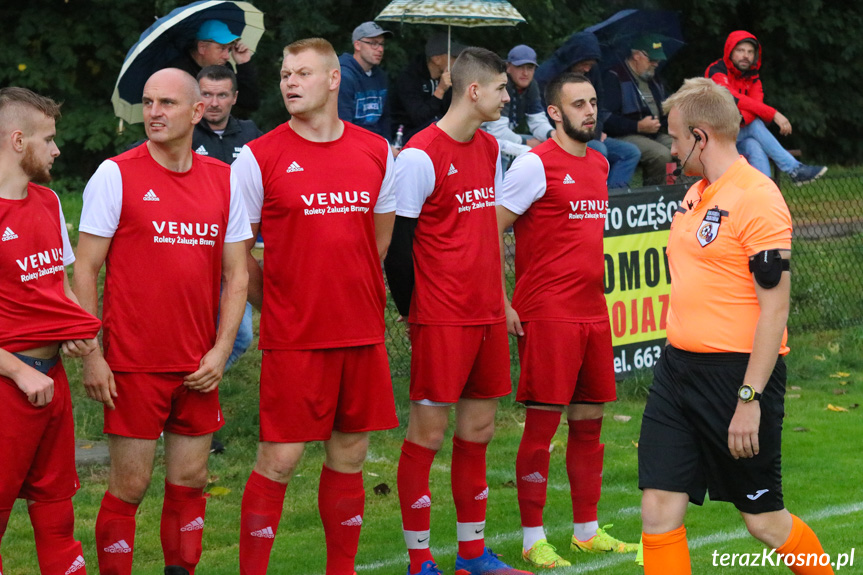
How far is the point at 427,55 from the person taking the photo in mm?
9789

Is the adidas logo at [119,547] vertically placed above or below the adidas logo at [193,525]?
below

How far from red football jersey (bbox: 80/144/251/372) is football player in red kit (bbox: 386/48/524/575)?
1.08 meters

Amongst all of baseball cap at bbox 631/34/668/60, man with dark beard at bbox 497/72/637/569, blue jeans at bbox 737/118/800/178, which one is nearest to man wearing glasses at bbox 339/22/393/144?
baseball cap at bbox 631/34/668/60

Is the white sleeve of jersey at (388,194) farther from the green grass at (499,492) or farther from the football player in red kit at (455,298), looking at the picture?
the green grass at (499,492)

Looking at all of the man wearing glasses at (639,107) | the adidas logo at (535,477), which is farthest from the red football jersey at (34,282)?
the man wearing glasses at (639,107)

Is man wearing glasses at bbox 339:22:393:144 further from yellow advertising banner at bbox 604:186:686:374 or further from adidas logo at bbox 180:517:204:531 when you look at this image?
adidas logo at bbox 180:517:204:531

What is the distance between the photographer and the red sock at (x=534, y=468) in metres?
6.02

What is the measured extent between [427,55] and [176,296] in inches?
213

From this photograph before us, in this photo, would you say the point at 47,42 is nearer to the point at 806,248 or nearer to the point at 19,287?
the point at 806,248

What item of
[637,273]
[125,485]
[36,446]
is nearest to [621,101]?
[637,273]

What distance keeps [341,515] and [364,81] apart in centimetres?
514

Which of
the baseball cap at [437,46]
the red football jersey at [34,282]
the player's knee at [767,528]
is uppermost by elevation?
the baseball cap at [437,46]

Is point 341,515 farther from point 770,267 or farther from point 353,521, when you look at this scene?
point 770,267

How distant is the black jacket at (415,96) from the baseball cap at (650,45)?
2470mm
